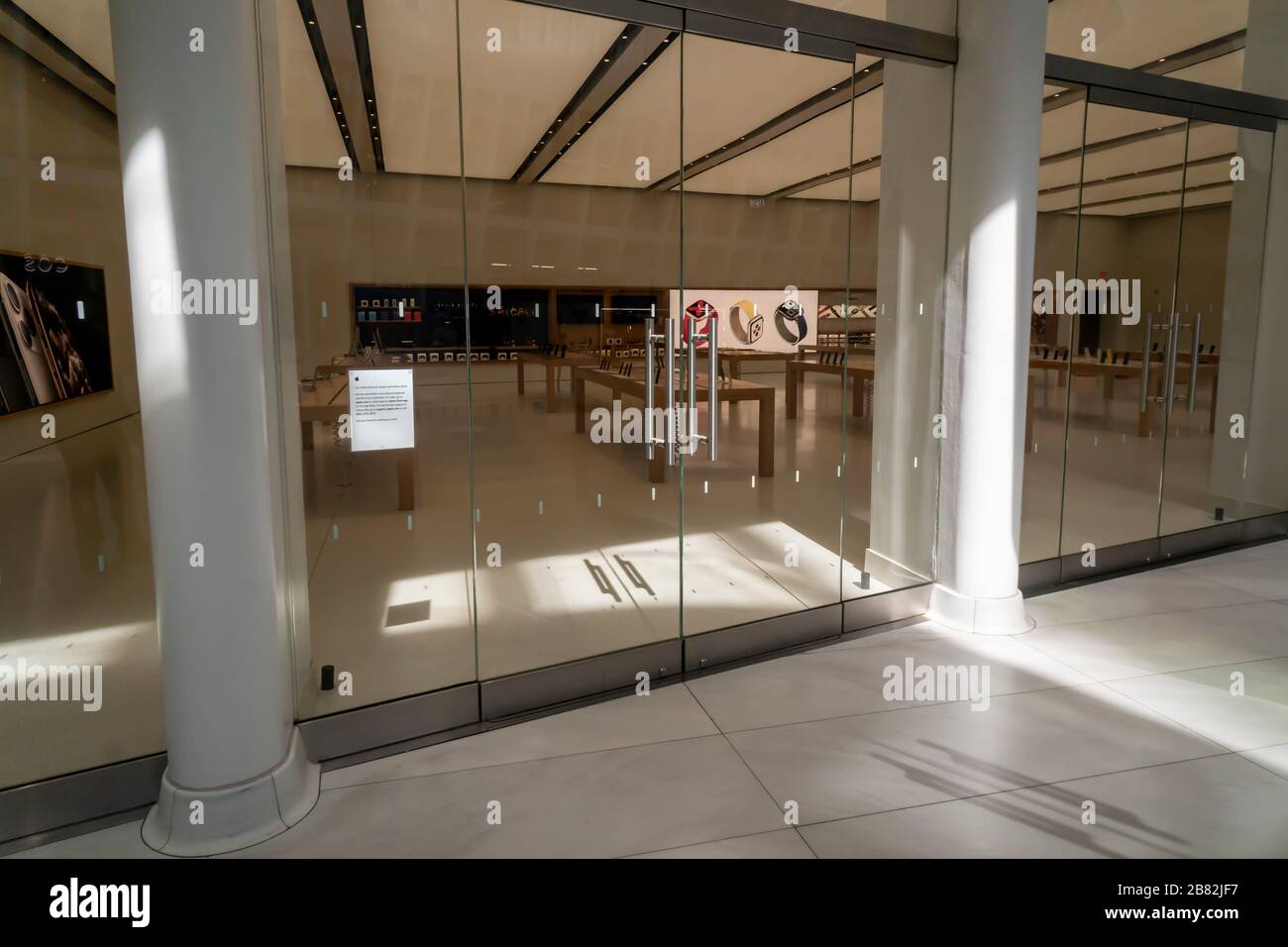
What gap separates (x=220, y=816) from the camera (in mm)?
2660

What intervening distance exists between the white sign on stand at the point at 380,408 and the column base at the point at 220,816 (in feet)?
4.17

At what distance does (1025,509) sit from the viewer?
521cm

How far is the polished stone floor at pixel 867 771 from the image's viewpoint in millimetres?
2664

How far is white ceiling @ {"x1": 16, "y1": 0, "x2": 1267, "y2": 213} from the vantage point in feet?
10.1

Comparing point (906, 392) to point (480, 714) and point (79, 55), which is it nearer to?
point (480, 714)

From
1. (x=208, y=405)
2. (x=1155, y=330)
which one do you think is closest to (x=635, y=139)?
(x=208, y=405)

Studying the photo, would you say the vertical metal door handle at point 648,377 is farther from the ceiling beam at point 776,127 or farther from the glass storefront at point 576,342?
the ceiling beam at point 776,127

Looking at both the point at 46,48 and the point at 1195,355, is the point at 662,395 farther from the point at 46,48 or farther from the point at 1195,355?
the point at 1195,355

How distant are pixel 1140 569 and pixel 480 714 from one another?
486 centimetres

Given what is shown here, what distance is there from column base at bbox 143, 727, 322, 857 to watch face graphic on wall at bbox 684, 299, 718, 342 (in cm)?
256

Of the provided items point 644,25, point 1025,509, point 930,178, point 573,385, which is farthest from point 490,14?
point 1025,509

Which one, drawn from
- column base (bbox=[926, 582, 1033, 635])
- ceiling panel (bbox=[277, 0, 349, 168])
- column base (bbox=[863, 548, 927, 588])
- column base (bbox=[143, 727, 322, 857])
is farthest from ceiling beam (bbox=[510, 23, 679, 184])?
column base (bbox=[926, 582, 1033, 635])
